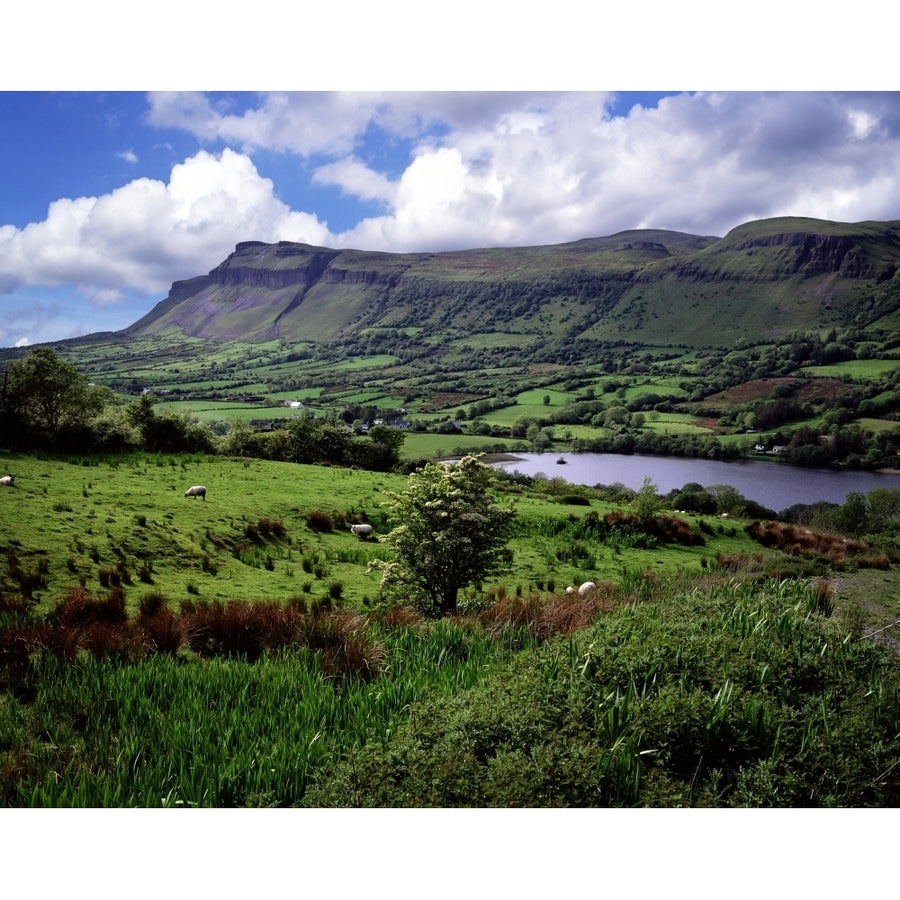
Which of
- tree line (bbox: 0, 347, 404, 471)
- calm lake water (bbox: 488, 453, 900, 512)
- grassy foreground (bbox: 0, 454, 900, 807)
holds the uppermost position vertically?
tree line (bbox: 0, 347, 404, 471)

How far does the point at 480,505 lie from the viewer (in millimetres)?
11602

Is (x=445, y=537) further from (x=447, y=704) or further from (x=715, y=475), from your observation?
(x=715, y=475)

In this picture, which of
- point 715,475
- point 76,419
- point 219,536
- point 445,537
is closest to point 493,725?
point 445,537

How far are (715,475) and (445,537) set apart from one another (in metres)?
72.8

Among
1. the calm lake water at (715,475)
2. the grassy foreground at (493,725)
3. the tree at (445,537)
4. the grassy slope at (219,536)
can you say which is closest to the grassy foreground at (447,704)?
the grassy foreground at (493,725)

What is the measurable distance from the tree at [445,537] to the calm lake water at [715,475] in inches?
2072

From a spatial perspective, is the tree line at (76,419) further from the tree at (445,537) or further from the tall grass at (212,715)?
the tall grass at (212,715)

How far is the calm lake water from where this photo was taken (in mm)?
67250

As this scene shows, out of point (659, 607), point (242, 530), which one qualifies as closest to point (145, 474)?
point (242, 530)

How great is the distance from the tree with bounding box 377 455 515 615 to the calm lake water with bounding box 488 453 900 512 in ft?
173

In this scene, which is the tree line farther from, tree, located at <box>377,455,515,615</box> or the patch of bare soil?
the patch of bare soil

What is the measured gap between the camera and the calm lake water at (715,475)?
67.2 meters

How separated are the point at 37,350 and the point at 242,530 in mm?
16271

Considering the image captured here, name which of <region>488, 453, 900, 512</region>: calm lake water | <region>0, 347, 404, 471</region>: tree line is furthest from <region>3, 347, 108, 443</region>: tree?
<region>488, 453, 900, 512</region>: calm lake water
